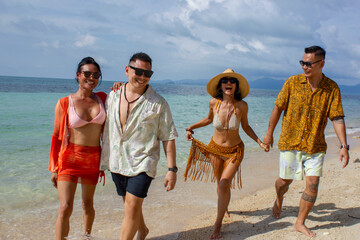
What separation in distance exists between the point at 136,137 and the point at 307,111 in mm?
2092

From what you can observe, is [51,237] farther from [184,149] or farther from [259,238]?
[184,149]

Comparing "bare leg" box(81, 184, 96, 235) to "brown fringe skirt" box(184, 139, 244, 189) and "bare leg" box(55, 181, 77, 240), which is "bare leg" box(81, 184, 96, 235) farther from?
"brown fringe skirt" box(184, 139, 244, 189)

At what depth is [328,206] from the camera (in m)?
4.82

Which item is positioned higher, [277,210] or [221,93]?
[221,93]

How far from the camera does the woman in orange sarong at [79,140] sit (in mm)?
3252

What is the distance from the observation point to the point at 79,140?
3.32m

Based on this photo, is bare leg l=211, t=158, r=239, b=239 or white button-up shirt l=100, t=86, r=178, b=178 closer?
white button-up shirt l=100, t=86, r=178, b=178

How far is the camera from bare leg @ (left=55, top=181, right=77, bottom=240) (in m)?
3.12

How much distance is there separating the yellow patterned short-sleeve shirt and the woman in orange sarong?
2.23m

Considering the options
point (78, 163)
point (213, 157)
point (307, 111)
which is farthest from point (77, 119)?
point (307, 111)

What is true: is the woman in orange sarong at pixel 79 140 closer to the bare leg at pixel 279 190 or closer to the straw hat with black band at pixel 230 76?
the straw hat with black band at pixel 230 76

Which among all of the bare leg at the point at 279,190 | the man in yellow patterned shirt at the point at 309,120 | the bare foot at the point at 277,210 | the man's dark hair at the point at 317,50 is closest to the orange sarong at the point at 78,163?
the man in yellow patterned shirt at the point at 309,120

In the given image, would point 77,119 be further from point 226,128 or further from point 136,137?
point 226,128

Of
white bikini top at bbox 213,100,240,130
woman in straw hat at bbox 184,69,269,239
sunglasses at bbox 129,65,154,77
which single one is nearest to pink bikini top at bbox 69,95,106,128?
sunglasses at bbox 129,65,154,77
